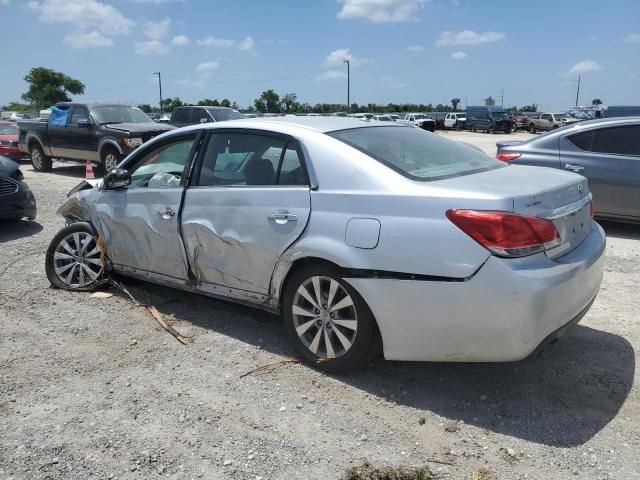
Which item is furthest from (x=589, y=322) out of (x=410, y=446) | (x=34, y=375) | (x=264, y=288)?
(x=34, y=375)

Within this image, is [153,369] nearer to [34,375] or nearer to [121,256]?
[34,375]

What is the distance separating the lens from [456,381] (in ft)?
11.9

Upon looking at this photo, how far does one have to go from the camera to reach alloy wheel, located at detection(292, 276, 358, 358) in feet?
11.5

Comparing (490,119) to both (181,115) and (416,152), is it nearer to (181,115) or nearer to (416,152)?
(181,115)

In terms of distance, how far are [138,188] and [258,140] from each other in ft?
4.13

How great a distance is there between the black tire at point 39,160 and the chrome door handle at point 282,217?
1373cm

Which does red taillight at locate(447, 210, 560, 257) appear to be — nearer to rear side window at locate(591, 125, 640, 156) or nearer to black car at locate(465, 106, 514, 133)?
rear side window at locate(591, 125, 640, 156)

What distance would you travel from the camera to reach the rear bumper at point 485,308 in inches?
117

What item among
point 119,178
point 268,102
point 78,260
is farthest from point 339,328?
point 268,102

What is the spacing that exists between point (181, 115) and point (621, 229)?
Result: 13.1 metres

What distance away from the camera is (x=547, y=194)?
326 centimetres

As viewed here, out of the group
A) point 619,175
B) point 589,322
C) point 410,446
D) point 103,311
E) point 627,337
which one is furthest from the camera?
point 619,175

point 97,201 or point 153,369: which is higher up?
point 97,201

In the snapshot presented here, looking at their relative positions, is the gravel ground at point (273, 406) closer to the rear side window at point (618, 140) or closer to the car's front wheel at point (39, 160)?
the rear side window at point (618, 140)
